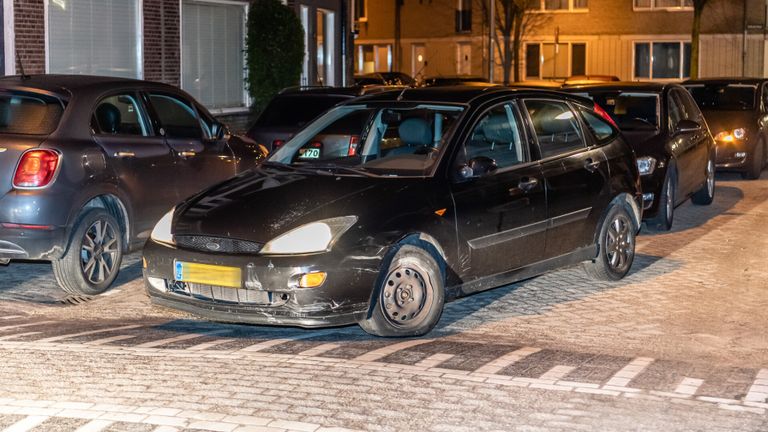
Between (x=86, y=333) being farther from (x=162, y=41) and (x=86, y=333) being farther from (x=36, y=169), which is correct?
(x=162, y=41)

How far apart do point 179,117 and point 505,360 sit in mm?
5228

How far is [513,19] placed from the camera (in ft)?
180

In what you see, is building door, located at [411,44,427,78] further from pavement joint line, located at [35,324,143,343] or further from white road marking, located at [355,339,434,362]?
white road marking, located at [355,339,434,362]

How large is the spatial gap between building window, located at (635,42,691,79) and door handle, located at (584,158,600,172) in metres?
44.4

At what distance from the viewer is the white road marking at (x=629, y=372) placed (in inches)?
278

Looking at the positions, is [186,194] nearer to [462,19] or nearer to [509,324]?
[509,324]

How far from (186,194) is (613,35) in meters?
44.9

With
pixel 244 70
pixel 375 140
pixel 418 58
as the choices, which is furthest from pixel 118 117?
pixel 418 58

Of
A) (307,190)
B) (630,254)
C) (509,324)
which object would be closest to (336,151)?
(307,190)

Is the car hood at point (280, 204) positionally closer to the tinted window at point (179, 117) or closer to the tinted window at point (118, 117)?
the tinted window at point (118, 117)

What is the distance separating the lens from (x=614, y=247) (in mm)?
10703

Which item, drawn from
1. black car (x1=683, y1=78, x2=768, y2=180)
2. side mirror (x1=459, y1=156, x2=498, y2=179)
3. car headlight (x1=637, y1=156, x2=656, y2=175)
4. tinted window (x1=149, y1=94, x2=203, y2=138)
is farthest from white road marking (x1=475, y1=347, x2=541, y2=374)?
black car (x1=683, y1=78, x2=768, y2=180)

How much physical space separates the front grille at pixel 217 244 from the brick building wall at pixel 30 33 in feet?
35.2

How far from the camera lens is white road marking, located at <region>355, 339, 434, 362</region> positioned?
25.3 feet
